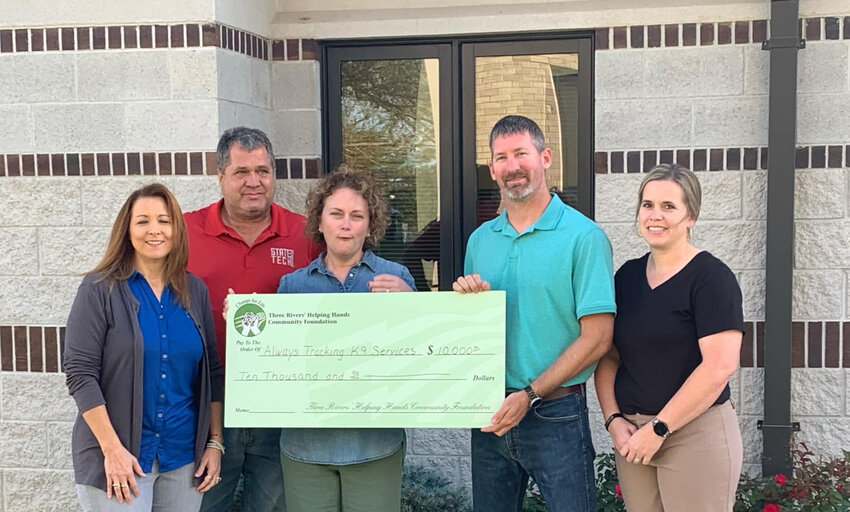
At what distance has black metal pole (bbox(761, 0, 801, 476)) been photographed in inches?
192

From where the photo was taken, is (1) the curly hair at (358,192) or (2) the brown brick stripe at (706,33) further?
(2) the brown brick stripe at (706,33)

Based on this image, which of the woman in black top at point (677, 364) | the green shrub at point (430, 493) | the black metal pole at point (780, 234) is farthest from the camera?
the green shrub at point (430, 493)

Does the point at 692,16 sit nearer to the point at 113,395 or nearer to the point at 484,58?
the point at 484,58

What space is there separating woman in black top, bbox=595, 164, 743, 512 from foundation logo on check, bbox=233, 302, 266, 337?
4.75 ft

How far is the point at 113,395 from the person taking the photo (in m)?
3.20

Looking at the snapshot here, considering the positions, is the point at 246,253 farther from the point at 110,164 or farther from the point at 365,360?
the point at 110,164

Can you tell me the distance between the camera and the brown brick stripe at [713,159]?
498 centimetres

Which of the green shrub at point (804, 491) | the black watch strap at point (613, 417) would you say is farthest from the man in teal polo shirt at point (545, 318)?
the green shrub at point (804, 491)

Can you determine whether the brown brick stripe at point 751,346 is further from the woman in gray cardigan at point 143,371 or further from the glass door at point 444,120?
the woman in gray cardigan at point 143,371

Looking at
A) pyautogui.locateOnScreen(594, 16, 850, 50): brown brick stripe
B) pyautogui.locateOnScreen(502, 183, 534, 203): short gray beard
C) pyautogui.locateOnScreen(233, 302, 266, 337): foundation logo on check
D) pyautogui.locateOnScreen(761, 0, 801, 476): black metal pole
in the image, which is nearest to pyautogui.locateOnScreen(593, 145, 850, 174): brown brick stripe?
pyautogui.locateOnScreen(761, 0, 801, 476): black metal pole

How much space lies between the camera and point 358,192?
351 cm

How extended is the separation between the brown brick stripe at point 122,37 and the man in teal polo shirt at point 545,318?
2275mm

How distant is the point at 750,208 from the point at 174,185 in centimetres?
344

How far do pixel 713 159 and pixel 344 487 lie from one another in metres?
3.07
